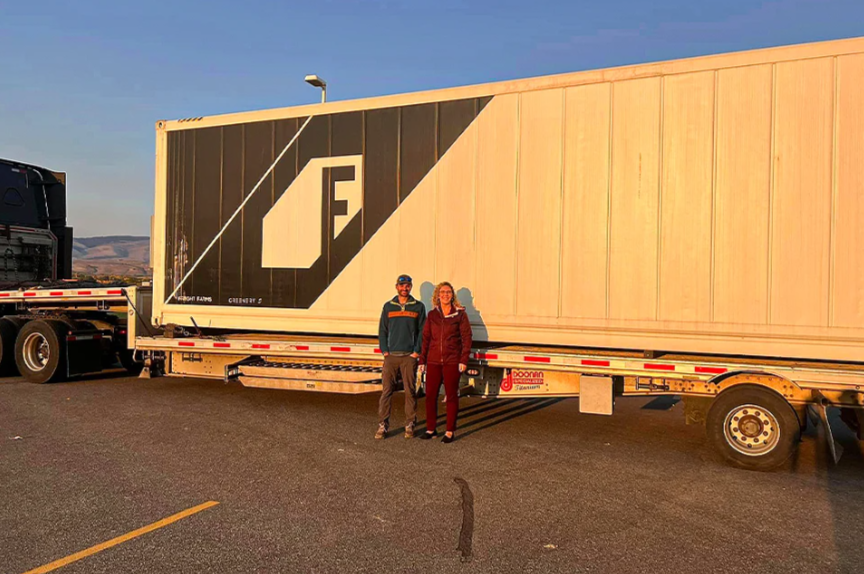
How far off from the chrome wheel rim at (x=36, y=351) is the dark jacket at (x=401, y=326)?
21.1 feet

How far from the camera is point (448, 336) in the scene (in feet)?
21.1

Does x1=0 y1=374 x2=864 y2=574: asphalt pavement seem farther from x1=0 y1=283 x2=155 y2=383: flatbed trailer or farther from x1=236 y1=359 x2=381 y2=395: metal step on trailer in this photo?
x1=0 y1=283 x2=155 y2=383: flatbed trailer

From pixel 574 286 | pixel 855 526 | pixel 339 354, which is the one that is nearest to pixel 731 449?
pixel 855 526

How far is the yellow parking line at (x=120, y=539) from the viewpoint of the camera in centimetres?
357

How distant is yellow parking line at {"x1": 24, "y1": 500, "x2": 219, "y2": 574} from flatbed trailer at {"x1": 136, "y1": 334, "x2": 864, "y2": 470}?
3.00 m

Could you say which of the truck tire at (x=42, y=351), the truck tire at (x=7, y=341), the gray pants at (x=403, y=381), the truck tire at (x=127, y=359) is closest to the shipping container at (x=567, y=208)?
the gray pants at (x=403, y=381)

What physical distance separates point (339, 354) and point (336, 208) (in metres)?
1.80

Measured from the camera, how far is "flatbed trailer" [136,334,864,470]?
552 centimetres

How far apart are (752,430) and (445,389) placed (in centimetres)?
298

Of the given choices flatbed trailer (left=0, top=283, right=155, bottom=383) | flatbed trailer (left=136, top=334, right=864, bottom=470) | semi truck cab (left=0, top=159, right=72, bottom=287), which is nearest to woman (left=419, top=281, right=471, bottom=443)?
flatbed trailer (left=136, top=334, right=864, bottom=470)

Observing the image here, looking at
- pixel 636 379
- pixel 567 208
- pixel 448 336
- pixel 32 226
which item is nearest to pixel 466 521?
pixel 448 336

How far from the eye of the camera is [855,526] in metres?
4.38

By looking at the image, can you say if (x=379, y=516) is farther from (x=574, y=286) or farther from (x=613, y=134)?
(x=613, y=134)

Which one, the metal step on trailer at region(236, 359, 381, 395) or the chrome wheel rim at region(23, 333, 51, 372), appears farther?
the chrome wheel rim at region(23, 333, 51, 372)
